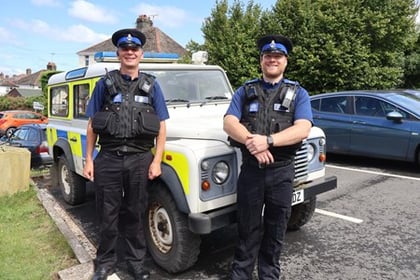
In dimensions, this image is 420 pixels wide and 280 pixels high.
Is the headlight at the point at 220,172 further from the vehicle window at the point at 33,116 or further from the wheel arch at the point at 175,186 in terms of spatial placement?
the vehicle window at the point at 33,116

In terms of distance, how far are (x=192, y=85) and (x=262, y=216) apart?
2.11m

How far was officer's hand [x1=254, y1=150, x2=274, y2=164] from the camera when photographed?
2873 millimetres

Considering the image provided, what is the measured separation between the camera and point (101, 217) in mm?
3422

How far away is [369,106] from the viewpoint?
302 inches

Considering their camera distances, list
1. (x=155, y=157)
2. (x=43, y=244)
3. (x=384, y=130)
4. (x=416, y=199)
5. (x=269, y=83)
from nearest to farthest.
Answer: (x=269, y=83) → (x=155, y=157) → (x=43, y=244) → (x=416, y=199) → (x=384, y=130)

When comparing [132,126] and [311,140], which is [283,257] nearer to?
[311,140]

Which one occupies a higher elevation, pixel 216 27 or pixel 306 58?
pixel 216 27

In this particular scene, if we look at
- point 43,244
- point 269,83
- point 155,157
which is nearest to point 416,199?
point 269,83

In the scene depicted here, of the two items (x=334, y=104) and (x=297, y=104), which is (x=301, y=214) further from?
(x=334, y=104)

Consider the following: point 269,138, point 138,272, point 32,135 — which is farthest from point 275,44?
point 32,135

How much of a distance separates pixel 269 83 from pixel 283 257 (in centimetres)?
180

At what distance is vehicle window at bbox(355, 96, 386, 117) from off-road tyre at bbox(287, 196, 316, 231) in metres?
3.73

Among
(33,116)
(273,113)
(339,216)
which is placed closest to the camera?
(273,113)

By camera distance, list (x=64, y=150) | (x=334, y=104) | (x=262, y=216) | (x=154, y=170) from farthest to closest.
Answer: (x=334, y=104) < (x=64, y=150) < (x=154, y=170) < (x=262, y=216)
